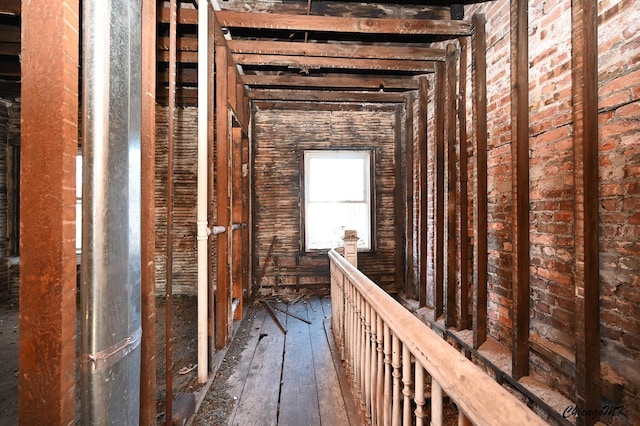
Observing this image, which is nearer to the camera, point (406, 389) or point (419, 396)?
point (419, 396)

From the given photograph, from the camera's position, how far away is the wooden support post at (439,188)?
120 inches

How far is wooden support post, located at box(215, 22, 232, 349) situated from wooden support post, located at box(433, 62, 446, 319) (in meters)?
2.18

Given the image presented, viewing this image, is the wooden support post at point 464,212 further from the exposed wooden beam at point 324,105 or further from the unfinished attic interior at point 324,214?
the exposed wooden beam at point 324,105

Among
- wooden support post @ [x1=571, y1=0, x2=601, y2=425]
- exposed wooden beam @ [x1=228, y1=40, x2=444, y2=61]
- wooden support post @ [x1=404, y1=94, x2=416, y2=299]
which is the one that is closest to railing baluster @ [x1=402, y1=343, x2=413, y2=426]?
wooden support post @ [x1=571, y1=0, x2=601, y2=425]

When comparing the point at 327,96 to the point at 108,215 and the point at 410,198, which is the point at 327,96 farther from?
the point at 108,215

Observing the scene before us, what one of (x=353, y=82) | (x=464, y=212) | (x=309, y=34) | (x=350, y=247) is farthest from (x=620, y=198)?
(x=353, y=82)

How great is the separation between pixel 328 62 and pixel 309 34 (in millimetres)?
331

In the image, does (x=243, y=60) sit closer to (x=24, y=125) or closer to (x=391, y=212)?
(x=24, y=125)

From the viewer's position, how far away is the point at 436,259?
10.0 feet

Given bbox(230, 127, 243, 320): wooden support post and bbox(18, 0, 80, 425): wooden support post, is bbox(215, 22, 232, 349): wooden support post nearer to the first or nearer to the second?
bbox(230, 127, 243, 320): wooden support post

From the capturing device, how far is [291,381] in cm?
214

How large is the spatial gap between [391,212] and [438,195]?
1574 mm

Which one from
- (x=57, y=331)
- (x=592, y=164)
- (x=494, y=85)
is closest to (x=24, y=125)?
(x=57, y=331)

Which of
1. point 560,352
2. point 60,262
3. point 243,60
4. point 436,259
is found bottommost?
point 560,352
